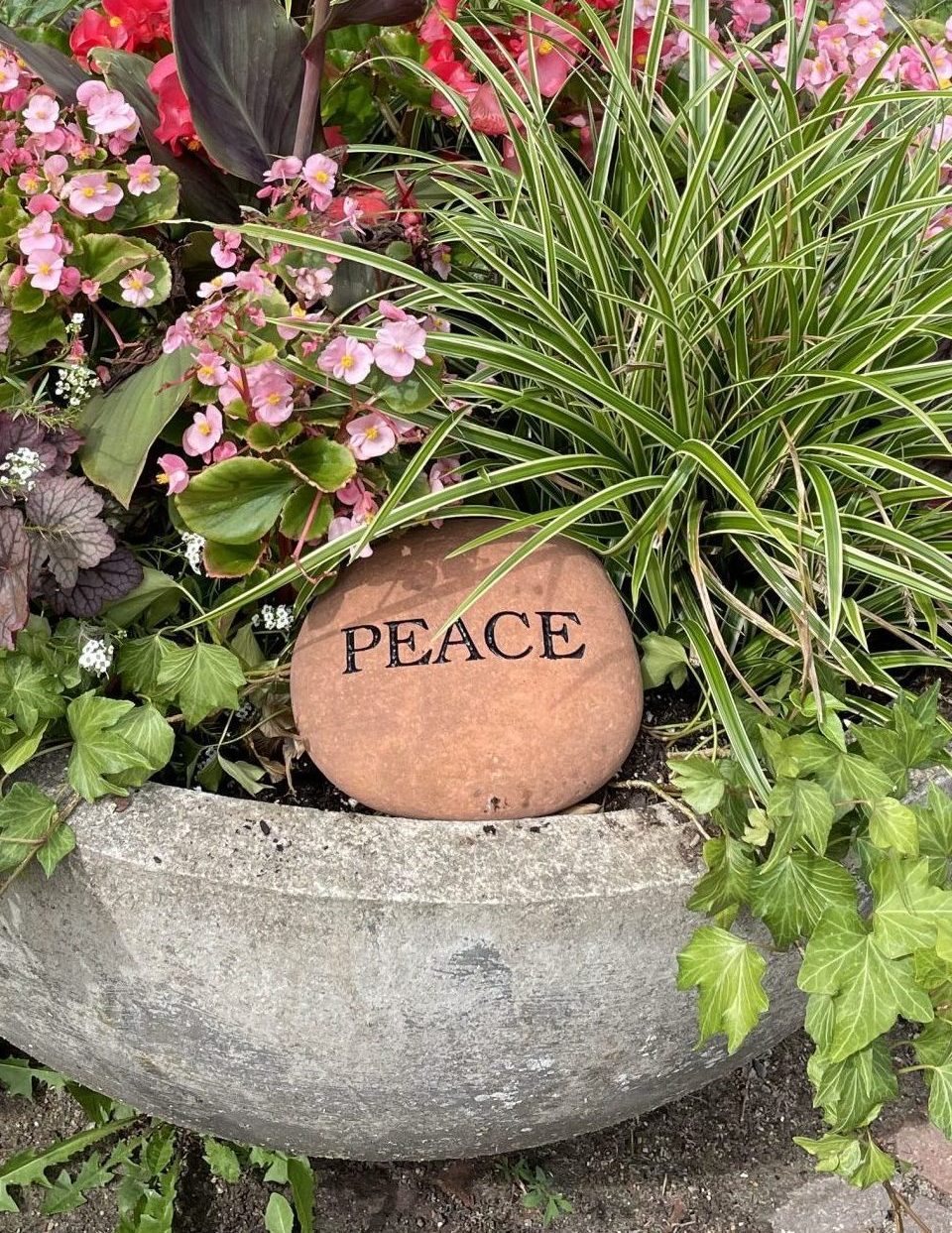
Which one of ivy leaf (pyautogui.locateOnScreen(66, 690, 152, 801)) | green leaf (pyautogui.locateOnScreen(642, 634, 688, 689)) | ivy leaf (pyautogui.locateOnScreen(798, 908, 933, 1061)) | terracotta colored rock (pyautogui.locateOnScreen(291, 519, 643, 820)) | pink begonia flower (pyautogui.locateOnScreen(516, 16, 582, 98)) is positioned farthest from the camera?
pink begonia flower (pyautogui.locateOnScreen(516, 16, 582, 98))

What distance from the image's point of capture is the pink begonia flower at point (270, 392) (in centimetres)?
103

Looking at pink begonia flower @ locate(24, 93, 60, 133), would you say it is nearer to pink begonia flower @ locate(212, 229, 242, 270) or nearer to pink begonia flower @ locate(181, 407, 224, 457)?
pink begonia flower @ locate(212, 229, 242, 270)

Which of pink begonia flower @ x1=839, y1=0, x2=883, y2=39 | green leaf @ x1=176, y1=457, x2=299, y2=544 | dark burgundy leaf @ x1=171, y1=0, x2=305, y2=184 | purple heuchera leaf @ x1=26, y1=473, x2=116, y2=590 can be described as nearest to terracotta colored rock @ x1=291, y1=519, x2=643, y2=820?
green leaf @ x1=176, y1=457, x2=299, y2=544

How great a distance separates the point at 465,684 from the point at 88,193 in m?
0.62

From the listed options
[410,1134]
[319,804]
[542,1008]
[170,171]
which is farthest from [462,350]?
[410,1134]

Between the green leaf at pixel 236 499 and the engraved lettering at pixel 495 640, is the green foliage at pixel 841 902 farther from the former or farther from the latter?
the green leaf at pixel 236 499

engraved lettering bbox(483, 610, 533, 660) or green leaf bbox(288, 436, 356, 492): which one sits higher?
green leaf bbox(288, 436, 356, 492)

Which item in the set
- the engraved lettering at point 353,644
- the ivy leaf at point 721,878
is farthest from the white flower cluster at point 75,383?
the ivy leaf at point 721,878

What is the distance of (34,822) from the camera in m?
0.94

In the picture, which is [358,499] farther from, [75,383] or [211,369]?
[75,383]

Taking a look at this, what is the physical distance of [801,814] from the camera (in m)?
0.91

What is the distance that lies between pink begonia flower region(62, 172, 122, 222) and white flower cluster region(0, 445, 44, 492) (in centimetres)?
26

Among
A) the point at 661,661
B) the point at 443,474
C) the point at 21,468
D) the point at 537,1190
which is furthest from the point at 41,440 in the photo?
the point at 537,1190

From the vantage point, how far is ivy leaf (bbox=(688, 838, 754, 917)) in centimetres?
92
